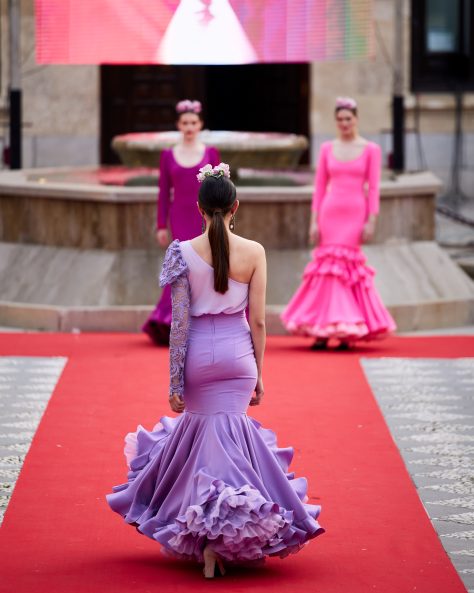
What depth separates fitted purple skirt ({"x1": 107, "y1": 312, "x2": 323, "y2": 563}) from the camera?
23.0ft

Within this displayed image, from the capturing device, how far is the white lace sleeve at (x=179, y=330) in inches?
288

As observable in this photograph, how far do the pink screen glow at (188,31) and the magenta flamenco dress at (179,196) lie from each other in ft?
17.3

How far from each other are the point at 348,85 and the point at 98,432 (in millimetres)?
17090

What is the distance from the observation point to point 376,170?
539 inches

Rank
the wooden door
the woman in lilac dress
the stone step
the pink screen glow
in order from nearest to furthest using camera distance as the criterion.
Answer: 1. the woman in lilac dress
2. the stone step
3. the pink screen glow
4. the wooden door

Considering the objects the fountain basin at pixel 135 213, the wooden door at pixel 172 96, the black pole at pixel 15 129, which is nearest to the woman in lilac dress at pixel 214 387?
the fountain basin at pixel 135 213

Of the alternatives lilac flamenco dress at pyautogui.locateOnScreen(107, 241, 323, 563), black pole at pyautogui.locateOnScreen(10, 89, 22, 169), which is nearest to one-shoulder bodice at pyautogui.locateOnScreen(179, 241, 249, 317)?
lilac flamenco dress at pyautogui.locateOnScreen(107, 241, 323, 563)

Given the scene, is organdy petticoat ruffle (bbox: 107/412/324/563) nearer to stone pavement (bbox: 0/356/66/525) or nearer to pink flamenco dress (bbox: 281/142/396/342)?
stone pavement (bbox: 0/356/66/525)

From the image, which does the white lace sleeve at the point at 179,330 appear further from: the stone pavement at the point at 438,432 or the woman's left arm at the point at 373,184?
the woman's left arm at the point at 373,184

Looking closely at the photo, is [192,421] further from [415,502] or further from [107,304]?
[107,304]

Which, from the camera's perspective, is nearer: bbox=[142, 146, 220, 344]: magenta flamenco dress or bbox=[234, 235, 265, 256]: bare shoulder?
bbox=[234, 235, 265, 256]: bare shoulder

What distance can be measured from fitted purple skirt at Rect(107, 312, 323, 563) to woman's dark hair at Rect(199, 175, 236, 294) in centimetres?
21

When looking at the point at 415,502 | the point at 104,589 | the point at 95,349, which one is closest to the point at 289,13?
the point at 95,349

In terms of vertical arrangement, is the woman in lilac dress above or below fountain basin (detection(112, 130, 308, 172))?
below
